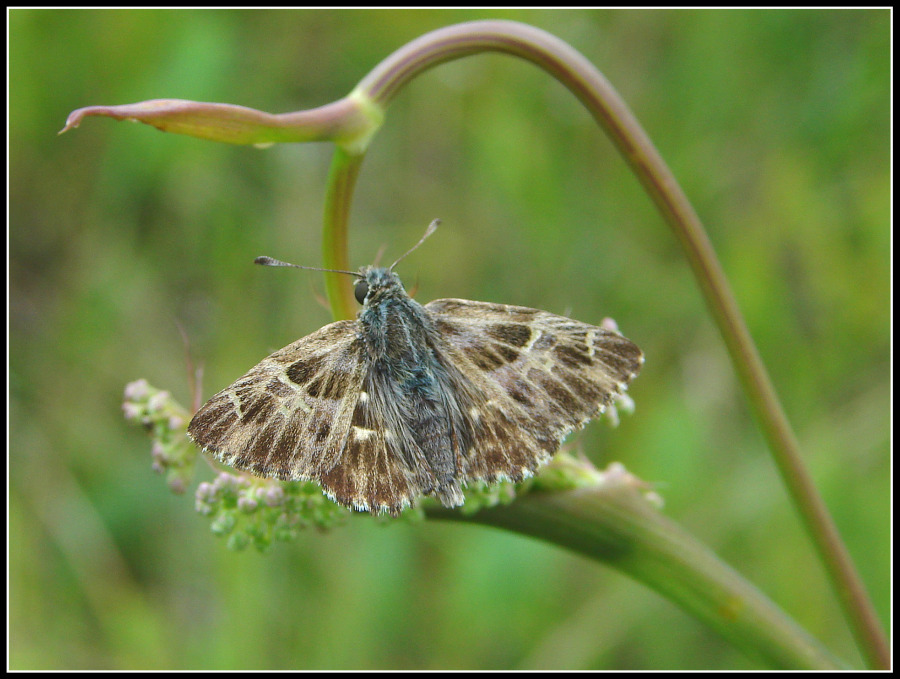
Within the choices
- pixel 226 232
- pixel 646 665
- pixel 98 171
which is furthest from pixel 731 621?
pixel 98 171

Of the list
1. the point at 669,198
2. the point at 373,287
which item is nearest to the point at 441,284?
the point at 373,287

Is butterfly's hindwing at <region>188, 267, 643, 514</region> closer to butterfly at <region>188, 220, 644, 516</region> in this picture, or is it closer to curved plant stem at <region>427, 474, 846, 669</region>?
butterfly at <region>188, 220, 644, 516</region>

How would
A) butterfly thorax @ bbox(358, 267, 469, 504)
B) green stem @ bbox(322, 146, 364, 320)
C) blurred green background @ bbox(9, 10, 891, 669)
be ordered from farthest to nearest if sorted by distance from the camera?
1. blurred green background @ bbox(9, 10, 891, 669)
2. butterfly thorax @ bbox(358, 267, 469, 504)
3. green stem @ bbox(322, 146, 364, 320)

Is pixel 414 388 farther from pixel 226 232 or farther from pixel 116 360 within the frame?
pixel 116 360

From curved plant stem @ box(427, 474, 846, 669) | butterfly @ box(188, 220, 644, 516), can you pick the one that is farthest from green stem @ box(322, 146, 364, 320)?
curved plant stem @ box(427, 474, 846, 669)

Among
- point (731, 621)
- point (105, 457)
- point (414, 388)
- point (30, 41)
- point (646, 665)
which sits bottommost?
point (731, 621)

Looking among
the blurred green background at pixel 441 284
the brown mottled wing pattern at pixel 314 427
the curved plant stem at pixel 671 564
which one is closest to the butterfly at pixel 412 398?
the brown mottled wing pattern at pixel 314 427

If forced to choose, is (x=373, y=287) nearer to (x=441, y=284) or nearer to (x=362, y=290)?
(x=362, y=290)
